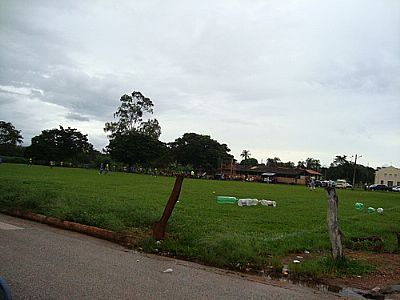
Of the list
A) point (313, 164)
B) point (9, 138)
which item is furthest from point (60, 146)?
point (313, 164)

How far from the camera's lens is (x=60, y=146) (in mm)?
88188

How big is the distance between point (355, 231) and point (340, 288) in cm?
589

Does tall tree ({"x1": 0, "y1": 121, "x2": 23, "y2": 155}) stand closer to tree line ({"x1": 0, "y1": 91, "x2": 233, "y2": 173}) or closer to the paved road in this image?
tree line ({"x1": 0, "y1": 91, "x2": 233, "y2": 173})

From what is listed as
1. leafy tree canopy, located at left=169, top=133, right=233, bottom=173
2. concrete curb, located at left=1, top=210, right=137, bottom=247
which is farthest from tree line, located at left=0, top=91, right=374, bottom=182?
concrete curb, located at left=1, top=210, right=137, bottom=247

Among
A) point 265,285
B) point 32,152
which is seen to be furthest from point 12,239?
point 32,152

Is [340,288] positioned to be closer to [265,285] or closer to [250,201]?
[265,285]

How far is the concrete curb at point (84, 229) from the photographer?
818cm

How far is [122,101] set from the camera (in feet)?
250

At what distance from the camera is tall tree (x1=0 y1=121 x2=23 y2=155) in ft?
313

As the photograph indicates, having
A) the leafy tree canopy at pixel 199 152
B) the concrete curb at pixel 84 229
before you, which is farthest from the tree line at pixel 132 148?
the concrete curb at pixel 84 229

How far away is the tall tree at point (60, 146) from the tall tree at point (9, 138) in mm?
11726

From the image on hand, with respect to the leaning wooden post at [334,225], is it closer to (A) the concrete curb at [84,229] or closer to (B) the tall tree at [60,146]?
(A) the concrete curb at [84,229]

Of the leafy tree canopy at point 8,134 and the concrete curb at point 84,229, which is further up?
the leafy tree canopy at point 8,134

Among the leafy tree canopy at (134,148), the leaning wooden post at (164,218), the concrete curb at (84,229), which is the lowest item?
the concrete curb at (84,229)
